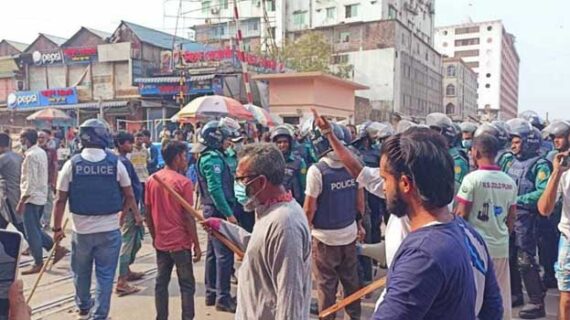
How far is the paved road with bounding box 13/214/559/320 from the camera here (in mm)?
4945

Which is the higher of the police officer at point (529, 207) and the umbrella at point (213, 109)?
the umbrella at point (213, 109)

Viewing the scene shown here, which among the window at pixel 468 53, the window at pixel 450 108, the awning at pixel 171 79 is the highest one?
the window at pixel 468 53

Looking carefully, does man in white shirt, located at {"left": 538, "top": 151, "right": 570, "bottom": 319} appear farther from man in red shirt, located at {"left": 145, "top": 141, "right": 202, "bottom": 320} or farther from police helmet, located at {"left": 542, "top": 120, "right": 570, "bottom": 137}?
man in red shirt, located at {"left": 145, "top": 141, "right": 202, "bottom": 320}

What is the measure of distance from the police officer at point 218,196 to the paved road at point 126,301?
0.65ft

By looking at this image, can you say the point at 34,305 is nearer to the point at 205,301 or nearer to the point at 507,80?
the point at 205,301

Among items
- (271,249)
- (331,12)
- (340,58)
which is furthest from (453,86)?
(271,249)

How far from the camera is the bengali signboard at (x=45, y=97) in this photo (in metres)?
27.5

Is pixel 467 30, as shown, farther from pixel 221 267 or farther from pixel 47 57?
pixel 221 267

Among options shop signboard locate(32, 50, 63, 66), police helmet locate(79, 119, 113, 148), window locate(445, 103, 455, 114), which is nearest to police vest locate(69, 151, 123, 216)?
police helmet locate(79, 119, 113, 148)

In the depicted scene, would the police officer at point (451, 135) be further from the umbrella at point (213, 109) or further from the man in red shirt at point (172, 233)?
the umbrella at point (213, 109)

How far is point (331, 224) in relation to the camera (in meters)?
4.27

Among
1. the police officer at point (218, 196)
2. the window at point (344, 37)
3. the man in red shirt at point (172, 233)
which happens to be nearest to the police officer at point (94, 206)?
the man in red shirt at point (172, 233)

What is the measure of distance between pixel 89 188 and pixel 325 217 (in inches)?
84.9

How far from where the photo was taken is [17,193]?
253 inches
